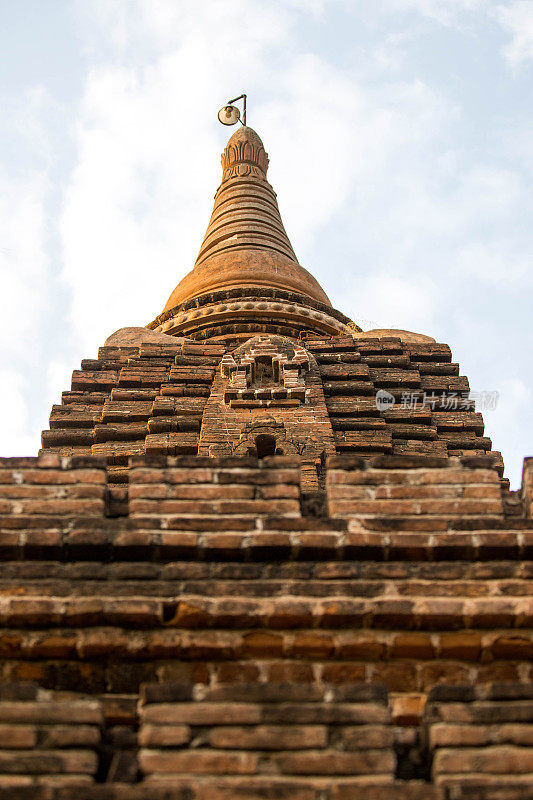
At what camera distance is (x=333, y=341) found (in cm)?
1073

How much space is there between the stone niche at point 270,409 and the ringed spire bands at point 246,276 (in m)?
2.73

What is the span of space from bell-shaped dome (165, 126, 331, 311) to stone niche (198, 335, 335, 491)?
4264 mm

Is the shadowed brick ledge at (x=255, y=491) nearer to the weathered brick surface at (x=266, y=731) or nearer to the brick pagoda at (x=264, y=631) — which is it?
the brick pagoda at (x=264, y=631)

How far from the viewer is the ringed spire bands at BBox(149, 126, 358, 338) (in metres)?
12.2

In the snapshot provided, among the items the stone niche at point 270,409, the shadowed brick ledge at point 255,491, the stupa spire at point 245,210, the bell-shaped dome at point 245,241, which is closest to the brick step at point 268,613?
the shadowed brick ledge at point 255,491

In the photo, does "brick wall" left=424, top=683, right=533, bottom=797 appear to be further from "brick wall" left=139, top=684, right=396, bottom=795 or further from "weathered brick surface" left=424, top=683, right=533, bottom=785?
"brick wall" left=139, top=684, right=396, bottom=795

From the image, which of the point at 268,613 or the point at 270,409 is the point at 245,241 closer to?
the point at 270,409

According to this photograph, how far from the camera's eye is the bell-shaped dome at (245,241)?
45.1ft

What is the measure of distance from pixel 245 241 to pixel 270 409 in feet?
27.7

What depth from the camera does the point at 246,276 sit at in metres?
13.6

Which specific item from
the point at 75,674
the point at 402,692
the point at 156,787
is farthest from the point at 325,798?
the point at 75,674

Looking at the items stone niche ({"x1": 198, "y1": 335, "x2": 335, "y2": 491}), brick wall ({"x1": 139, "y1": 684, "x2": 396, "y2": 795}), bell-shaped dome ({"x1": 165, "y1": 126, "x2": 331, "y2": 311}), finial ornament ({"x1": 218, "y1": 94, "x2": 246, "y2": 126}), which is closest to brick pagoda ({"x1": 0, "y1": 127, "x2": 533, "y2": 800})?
brick wall ({"x1": 139, "y1": 684, "x2": 396, "y2": 795})

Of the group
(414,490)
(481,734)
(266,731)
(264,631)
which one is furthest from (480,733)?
(414,490)

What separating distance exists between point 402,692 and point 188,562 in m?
0.92
